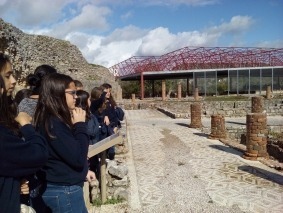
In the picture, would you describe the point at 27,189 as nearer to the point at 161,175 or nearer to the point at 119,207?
the point at 119,207

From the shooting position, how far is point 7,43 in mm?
7191

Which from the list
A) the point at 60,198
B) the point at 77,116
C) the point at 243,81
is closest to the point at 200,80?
the point at 243,81

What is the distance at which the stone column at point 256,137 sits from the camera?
26.7 feet

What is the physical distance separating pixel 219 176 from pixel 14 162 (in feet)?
17.8

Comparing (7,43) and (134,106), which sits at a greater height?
(7,43)

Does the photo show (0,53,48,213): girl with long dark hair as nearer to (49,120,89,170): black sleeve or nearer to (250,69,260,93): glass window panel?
(49,120,89,170): black sleeve

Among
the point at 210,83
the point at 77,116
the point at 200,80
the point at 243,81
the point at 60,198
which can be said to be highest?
the point at 200,80

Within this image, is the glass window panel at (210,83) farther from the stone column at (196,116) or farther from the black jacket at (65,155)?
the black jacket at (65,155)

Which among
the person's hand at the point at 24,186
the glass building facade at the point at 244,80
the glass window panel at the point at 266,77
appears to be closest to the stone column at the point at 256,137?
the person's hand at the point at 24,186

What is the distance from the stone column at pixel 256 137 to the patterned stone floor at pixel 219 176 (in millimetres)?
336

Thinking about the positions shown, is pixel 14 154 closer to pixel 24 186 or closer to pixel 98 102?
pixel 24 186

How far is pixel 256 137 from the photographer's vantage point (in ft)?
27.5

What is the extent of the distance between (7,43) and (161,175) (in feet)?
14.2

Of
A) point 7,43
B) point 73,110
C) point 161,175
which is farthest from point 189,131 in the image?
point 73,110
